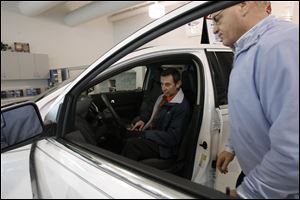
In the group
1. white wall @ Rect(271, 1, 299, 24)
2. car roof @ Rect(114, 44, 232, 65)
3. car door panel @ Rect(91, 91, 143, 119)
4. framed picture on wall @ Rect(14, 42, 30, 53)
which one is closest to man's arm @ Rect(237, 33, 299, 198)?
car roof @ Rect(114, 44, 232, 65)

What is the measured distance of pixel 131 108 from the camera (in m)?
2.88

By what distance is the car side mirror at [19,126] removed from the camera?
94cm

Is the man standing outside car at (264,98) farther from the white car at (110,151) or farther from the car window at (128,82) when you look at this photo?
the car window at (128,82)

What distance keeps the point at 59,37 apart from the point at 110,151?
694 cm

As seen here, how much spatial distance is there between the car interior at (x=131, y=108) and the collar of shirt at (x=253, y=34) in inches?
29.0

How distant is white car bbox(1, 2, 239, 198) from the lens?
27.3 inches

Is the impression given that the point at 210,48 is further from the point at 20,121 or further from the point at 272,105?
the point at 20,121

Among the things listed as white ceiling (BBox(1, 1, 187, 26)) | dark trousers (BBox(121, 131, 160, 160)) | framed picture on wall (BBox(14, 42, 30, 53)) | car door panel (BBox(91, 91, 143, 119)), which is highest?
white ceiling (BBox(1, 1, 187, 26))

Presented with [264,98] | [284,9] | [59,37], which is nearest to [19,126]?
[264,98]

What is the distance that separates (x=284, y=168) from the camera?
0.67 meters

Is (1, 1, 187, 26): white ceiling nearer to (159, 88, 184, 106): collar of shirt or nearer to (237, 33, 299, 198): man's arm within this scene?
(159, 88, 184, 106): collar of shirt

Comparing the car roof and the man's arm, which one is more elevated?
the car roof

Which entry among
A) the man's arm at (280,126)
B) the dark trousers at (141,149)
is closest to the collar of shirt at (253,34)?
the man's arm at (280,126)

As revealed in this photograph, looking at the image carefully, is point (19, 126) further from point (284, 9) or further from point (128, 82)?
point (284, 9)
